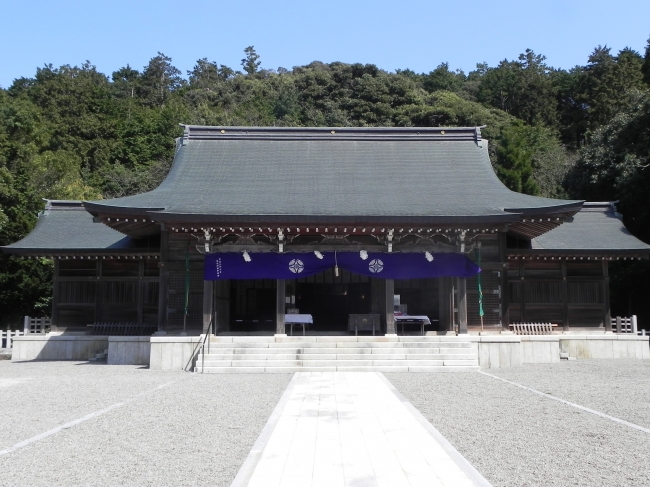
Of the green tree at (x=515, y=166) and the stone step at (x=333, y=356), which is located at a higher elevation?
the green tree at (x=515, y=166)

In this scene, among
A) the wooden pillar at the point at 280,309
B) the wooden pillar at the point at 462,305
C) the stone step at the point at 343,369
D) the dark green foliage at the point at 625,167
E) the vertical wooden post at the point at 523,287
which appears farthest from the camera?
the dark green foliage at the point at 625,167

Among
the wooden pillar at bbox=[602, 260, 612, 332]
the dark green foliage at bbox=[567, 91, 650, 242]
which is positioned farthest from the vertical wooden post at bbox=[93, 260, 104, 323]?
the dark green foliage at bbox=[567, 91, 650, 242]

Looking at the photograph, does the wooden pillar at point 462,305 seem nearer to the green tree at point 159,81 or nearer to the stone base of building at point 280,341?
the stone base of building at point 280,341

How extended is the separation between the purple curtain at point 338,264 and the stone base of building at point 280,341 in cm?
167

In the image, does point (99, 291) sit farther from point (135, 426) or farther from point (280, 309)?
point (135, 426)

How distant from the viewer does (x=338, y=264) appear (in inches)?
625

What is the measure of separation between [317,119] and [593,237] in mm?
37364

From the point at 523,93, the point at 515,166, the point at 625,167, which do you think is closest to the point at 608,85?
the point at 523,93

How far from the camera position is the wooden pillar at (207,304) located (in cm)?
1527

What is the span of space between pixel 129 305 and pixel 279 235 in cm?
652

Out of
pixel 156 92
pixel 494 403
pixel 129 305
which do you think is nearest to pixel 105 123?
pixel 156 92

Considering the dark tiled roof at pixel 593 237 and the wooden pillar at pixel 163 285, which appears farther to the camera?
the dark tiled roof at pixel 593 237

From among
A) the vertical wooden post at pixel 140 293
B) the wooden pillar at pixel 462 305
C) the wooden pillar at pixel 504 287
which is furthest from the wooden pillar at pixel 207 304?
the wooden pillar at pixel 504 287

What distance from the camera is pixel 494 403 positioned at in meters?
9.28
